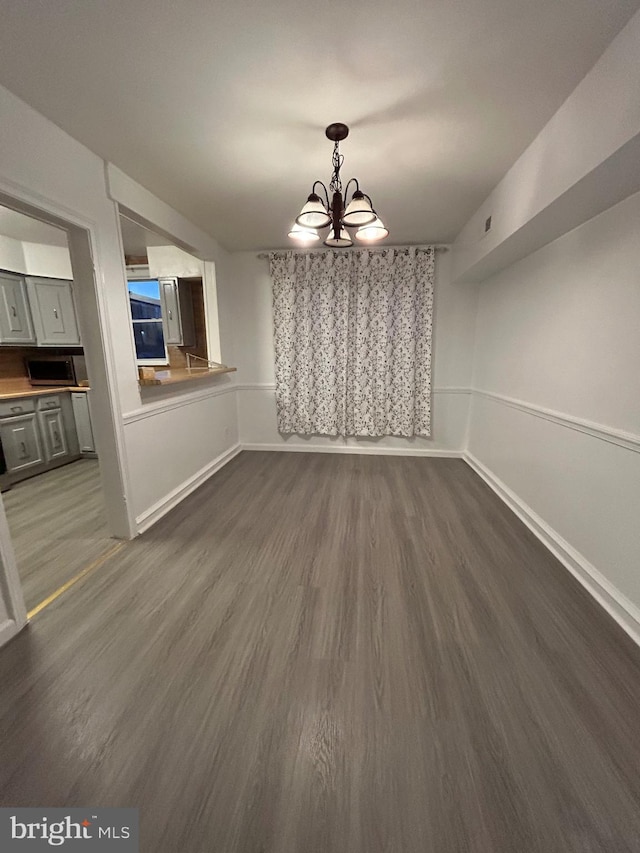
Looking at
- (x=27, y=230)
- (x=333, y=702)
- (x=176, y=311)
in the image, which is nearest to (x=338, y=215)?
(x=333, y=702)

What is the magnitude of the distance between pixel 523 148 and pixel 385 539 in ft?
8.70

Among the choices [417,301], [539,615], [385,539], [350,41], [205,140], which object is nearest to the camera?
[350,41]

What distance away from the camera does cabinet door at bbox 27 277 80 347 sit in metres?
3.74

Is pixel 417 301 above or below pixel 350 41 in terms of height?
below

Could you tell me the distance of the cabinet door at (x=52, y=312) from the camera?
3.74 m

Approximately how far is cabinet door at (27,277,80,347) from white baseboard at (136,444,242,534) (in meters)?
2.33

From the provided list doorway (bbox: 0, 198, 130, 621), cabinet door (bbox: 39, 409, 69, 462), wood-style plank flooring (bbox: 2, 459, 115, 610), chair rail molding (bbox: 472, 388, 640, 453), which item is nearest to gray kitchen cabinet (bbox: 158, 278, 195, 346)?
doorway (bbox: 0, 198, 130, 621)

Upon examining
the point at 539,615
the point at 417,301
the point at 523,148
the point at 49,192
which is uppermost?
the point at 523,148

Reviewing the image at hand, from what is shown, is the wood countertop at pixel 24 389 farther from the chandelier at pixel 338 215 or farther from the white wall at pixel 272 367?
the chandelier at pixel 338 215

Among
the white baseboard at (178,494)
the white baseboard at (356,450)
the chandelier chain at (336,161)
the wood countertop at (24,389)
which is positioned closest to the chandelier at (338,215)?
the chandelier chain at (336,161)

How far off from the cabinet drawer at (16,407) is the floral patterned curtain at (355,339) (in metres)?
2.71

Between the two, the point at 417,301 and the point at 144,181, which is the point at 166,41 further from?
the point at 417,301

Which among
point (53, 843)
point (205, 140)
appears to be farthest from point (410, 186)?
point (53, 843)

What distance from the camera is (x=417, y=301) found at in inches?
151
